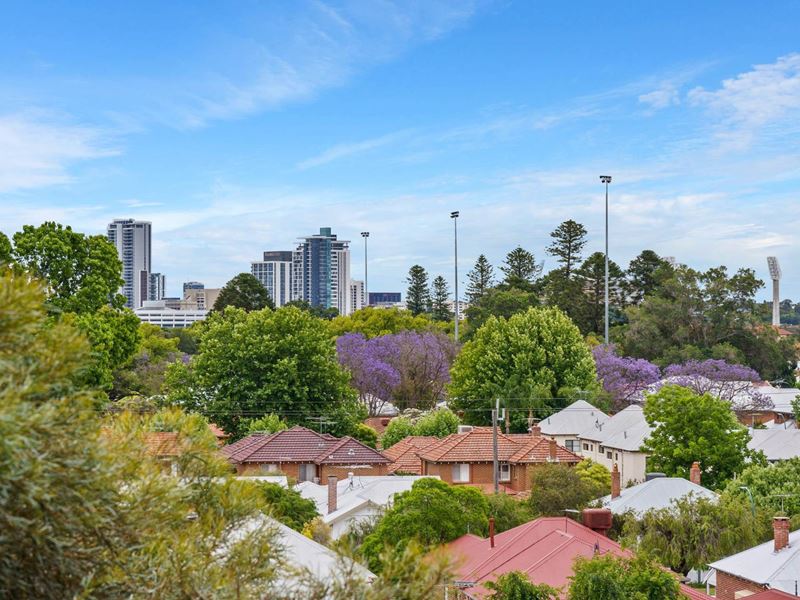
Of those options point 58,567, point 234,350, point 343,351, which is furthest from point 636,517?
point 343,351

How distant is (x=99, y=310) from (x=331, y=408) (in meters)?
17.9

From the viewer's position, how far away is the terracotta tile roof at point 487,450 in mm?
50344

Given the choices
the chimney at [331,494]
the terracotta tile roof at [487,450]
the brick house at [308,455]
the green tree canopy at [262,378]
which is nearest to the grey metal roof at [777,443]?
the terracotta tile roof at [487,450]

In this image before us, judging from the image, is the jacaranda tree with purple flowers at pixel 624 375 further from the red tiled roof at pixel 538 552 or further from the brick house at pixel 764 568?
the red tiled roof at pixel 538 552

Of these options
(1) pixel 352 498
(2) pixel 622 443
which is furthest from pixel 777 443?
(1) pixel 352 498

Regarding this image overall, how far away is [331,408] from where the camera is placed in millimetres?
56562

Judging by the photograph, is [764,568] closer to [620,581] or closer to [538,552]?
[538,552]

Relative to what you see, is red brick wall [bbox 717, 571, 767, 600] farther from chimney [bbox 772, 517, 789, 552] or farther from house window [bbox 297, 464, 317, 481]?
house window [bbox 297, 464, 317, 481]

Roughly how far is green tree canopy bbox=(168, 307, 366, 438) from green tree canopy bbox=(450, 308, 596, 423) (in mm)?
12672

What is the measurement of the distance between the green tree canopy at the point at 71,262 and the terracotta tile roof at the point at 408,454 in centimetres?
1612

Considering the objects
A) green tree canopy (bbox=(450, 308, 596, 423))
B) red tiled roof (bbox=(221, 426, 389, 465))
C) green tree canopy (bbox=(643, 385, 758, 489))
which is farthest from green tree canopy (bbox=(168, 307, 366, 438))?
green tree canopy (bbox=(643, 385, 758, 489))

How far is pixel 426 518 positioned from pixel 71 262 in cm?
1775

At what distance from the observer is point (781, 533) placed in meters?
29.0

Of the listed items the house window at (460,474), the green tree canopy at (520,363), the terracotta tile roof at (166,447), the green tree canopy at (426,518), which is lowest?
the house window at (460,474)
